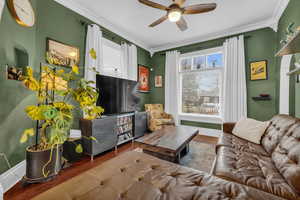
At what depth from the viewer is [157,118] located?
3.70 meters

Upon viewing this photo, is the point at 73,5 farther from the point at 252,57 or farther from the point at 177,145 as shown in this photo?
the point at 252,57

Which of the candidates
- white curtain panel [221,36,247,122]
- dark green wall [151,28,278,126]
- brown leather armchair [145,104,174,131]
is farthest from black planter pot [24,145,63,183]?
dark green wall [151,28,278,126]

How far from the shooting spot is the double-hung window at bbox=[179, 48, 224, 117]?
3.54 meters

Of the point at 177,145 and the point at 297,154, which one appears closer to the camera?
the point at 297,154

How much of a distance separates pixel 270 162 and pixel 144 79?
11.8ft

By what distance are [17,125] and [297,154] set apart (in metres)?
3.04

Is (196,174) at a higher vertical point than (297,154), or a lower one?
lower

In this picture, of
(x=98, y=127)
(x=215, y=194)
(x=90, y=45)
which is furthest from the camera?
(x=90, y=45)

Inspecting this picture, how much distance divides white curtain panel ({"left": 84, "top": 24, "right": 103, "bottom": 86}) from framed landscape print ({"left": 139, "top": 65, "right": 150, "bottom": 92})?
5.33 ft

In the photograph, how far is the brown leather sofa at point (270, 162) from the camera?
0.88 metres

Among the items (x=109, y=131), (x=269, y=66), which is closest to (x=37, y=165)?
(x=109, y=131)

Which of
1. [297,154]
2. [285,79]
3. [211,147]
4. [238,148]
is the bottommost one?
[211,147]

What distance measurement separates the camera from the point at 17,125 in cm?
162

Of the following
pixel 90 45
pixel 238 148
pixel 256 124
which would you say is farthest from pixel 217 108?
pixel 90 45
